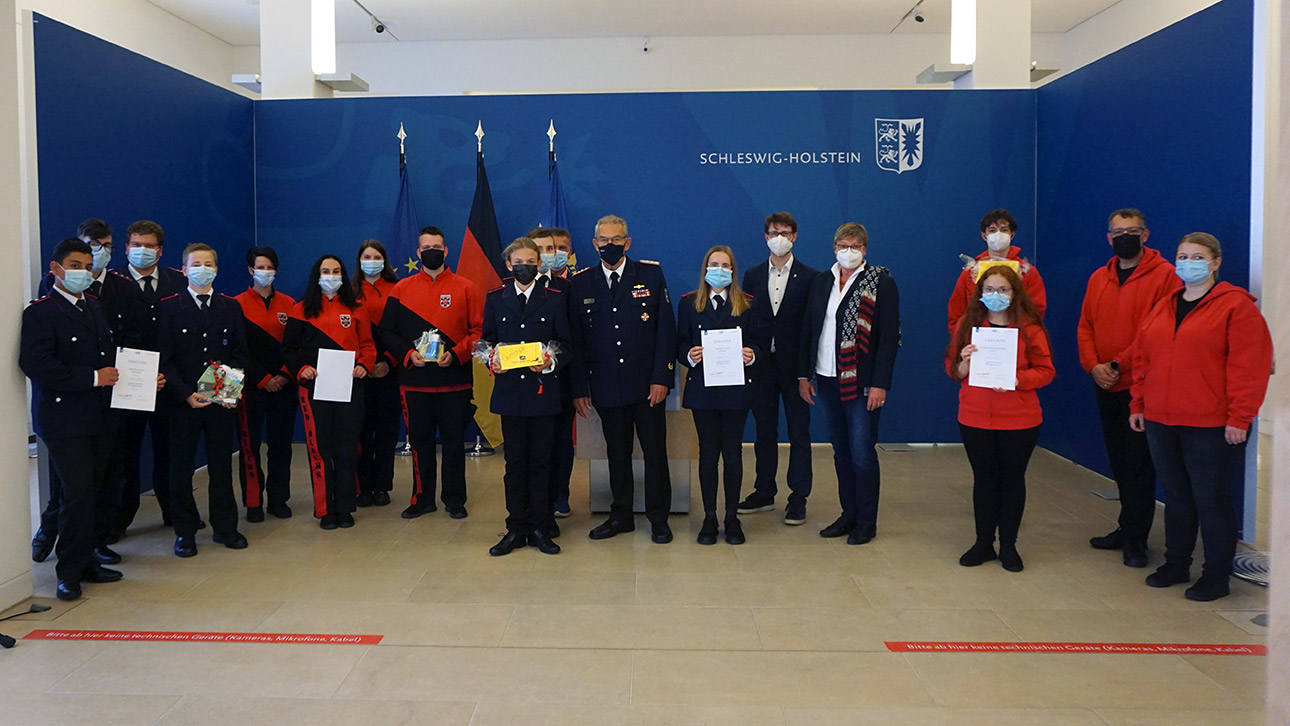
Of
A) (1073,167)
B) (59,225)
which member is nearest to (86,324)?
(59,225)

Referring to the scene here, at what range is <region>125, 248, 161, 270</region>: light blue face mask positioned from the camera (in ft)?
15.9

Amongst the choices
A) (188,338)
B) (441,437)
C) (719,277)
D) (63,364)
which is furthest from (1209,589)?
(63,364)

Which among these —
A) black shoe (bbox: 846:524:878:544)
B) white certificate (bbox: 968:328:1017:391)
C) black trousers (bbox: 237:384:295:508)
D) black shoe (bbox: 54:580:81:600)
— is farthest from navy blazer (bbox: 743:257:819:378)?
black shoe (bbox: 54:580:81:600)

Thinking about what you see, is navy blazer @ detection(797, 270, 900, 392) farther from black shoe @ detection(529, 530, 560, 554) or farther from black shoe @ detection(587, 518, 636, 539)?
black shoe @ detection(529, 530, 560, 554)

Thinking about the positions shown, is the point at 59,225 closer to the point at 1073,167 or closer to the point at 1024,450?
the point at 1024,450

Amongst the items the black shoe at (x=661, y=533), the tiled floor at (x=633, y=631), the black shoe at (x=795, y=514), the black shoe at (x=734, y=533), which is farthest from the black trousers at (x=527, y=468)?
the black shoe at (x=795, y=514)

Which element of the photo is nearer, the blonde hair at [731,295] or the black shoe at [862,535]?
the blonde hair at [731,295]

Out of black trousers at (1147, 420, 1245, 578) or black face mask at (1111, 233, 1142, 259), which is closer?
black trousers at (1147, 420, 1245, 578)

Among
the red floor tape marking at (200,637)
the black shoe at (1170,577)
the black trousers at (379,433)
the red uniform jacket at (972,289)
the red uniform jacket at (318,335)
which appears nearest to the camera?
the red floor tape marking at (200,637)

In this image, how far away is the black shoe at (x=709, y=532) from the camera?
492 cm

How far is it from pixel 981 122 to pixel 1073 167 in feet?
3.02

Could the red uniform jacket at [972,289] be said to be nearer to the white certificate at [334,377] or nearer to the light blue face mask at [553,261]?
the light blue face mask at [553,261]

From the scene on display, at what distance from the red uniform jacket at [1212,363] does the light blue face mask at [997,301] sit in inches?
25.4

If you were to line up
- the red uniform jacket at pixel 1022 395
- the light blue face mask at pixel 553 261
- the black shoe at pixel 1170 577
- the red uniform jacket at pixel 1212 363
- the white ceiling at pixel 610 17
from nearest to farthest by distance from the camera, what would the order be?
the red uniform jacket at pixel 1212 363
the black shoe at pixel 1170 577
the red uniform jacket at pixel 1022 395
the light blue face mask at pixel 553 261
the white ceiling at pixel 610 17
